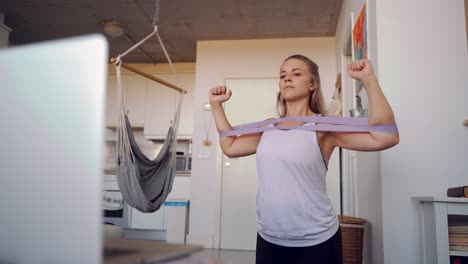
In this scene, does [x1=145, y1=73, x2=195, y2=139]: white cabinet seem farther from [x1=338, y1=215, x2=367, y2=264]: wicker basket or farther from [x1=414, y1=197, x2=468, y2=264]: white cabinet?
[x1=414, y1=197, x2=468, y2=264]: white cabinet

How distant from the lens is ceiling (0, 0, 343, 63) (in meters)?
3.97

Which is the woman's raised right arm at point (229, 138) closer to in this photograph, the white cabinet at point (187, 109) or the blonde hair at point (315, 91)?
the blonde hair at point (315, 91)

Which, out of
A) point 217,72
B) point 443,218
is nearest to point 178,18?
point 217,72

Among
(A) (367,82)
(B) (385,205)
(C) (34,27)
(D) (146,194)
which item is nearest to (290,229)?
(A) (367,82)

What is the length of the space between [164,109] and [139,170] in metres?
2.52

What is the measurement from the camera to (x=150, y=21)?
14.4ft

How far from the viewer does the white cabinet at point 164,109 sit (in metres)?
5.69

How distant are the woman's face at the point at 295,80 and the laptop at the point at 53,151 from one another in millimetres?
955

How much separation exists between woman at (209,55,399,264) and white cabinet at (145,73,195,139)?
4.55 metres

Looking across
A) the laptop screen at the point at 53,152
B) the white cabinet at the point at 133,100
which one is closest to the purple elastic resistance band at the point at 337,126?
the laptop screen at the point at 53,152

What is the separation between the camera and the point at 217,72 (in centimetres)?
480

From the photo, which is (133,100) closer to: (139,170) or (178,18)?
(178,18)

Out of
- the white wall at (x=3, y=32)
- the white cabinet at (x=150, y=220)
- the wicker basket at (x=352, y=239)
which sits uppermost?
the white wall at (x=3, y=32)

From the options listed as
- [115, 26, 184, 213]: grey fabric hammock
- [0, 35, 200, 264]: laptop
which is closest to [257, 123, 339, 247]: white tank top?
[0, 35, 200, 264]: laptop
